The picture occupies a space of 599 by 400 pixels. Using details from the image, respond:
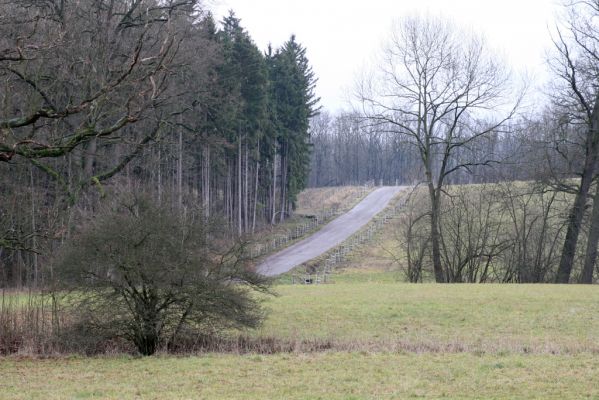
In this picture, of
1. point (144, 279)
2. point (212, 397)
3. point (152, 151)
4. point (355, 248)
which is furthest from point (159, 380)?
point (355, 248)

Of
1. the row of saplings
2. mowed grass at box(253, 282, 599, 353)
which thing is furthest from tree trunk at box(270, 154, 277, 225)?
the row of saplings

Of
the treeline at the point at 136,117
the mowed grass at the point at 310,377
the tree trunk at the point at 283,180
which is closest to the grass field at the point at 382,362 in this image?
the mowed grass at the point at 310,377

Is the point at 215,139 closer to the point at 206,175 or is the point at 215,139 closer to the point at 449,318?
the point at 206,175

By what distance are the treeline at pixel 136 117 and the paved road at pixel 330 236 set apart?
4.40 meters

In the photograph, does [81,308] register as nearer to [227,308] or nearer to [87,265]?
[87,265]

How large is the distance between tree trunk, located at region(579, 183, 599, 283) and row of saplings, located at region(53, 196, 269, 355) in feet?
68.1

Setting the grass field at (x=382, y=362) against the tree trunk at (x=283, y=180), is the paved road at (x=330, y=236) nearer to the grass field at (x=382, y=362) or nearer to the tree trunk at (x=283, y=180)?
the tree trunk at (x=283, y=180)

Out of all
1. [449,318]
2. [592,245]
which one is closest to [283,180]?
[592,245]

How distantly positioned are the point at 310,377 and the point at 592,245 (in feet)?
79.1

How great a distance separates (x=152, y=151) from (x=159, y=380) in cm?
2689

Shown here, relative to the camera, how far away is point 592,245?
30.2m

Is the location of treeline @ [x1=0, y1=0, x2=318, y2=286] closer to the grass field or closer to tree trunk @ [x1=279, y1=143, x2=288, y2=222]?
tree trunk @ [x1=279, y1=143, x2=288, y2=222]

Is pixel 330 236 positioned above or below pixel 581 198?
below

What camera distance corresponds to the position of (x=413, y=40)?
110ft
